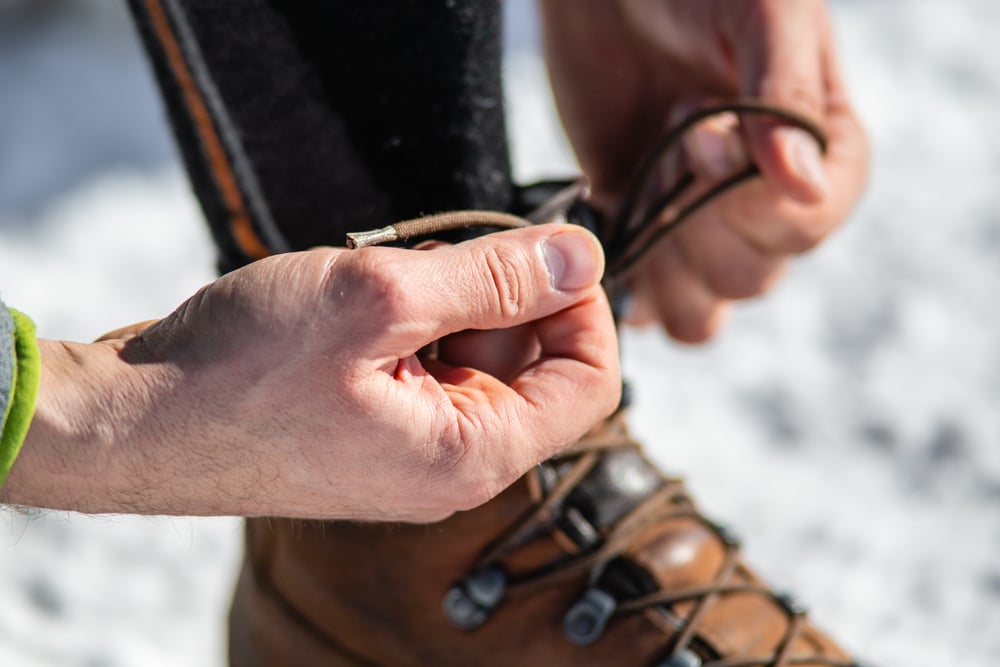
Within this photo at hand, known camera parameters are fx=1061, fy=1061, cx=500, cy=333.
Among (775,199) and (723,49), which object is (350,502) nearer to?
(775,199)

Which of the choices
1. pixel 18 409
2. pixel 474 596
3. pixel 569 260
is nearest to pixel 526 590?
pixel 474 596

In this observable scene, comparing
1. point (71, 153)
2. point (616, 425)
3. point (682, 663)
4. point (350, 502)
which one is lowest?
point (682, 663)

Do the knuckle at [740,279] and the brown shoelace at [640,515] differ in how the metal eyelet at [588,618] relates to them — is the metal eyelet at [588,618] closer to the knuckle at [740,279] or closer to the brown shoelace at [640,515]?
the brown shoelace at [640,515]

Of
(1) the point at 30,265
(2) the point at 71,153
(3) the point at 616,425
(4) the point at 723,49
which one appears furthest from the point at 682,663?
(2) the point at 71,153

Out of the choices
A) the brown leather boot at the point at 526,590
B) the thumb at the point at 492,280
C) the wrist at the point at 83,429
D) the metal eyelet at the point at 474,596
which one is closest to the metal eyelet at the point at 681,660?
the brown leather boot at the point at 526,590

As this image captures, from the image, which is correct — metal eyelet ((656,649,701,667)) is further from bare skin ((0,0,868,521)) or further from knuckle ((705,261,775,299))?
knuckle ((705,261,775,299))

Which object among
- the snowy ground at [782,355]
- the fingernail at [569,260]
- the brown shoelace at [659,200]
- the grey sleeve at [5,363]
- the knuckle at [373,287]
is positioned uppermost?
the grey sleeve at [5,363]
